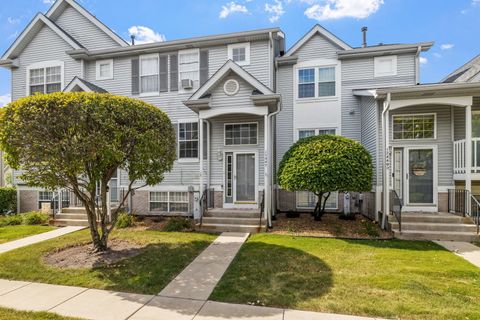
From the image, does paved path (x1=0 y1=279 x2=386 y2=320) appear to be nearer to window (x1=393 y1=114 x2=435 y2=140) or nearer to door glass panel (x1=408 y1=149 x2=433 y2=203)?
door glass panel (x1=408 y1=149 x2=433 y2=203)

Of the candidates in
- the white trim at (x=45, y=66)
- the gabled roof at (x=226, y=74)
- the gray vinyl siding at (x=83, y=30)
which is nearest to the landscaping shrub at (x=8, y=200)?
the white trim at (x=45, y=66)

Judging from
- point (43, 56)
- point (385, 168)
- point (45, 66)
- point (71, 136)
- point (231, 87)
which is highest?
point (43, 56)

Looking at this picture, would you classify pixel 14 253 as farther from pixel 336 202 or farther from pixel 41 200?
pixel 336 202

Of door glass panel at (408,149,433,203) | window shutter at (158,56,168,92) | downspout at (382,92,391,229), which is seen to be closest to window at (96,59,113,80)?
window shutter at (158,56,168,92)

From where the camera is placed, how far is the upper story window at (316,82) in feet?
39.5

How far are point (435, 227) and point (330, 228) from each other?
10.3 feet

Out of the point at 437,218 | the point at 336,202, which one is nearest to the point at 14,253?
the point at 336,202

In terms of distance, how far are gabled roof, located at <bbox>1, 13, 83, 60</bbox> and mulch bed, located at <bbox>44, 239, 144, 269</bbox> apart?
33.5ft

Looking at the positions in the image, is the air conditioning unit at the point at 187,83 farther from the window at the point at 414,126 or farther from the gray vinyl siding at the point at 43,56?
the window at the point at 414,126

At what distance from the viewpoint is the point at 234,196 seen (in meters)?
11.1

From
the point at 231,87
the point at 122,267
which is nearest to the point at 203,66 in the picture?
the point at 231,87

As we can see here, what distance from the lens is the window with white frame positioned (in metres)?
13.1

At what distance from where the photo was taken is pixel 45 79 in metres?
13.3

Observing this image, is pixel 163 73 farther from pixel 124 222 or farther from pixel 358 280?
pixel 358 280
